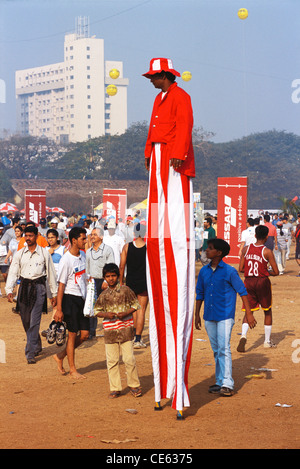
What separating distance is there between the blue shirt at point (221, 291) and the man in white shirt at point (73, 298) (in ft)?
5.67

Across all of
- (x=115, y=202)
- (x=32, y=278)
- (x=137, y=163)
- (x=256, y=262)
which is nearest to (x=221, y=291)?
(x=256, y=262)

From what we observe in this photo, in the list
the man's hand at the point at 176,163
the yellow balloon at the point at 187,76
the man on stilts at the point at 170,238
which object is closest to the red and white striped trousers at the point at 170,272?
the man on stilts at the point at 170,238

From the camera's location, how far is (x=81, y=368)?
9.66m

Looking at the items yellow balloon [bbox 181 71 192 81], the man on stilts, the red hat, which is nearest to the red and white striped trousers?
the man on stilts

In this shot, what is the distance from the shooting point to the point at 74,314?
8852 millimetres

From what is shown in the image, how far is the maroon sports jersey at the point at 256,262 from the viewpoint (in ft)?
34.3

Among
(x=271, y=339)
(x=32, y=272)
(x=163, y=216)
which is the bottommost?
(x=271, y=339)

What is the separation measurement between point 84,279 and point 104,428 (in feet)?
9.23

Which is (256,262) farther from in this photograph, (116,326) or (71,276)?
(116,326)

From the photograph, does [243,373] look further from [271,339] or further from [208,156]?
[208,156]

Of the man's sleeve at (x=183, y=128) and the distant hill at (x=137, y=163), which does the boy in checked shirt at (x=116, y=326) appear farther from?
the distant hill at (x=137, y=163)

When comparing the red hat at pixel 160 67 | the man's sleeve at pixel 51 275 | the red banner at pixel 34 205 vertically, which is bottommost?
the man's sleeve at pixel 51 275
